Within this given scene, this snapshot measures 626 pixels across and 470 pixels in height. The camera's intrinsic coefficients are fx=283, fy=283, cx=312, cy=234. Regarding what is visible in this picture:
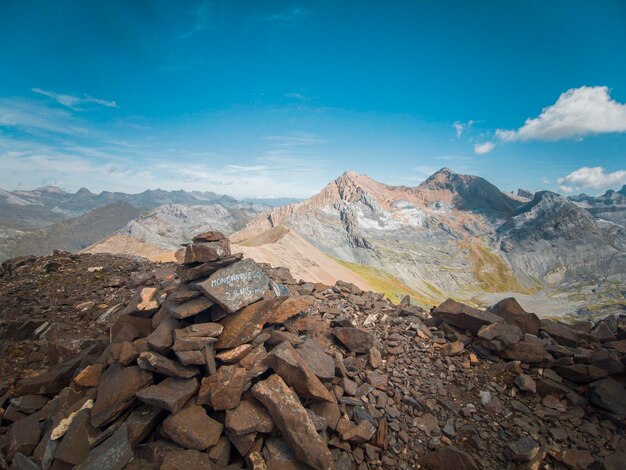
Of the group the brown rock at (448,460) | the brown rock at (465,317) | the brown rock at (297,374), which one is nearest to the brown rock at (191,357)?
the brown rock at (297,374)

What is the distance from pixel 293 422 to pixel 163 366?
399 centimetres

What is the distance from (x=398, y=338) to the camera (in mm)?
12422

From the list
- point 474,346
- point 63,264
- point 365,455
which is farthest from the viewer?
point 63,264

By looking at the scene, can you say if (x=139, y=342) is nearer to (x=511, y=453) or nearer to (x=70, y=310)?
(x=70, y=310)

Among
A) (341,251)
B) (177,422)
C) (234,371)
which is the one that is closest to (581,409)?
(234,371)

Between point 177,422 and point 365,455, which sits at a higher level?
point 177,422

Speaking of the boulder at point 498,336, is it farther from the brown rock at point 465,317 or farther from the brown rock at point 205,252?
the brown rock at point 205,252

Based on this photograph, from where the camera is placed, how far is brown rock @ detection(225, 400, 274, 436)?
7.22 m

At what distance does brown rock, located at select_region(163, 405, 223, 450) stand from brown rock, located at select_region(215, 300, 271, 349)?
199cm

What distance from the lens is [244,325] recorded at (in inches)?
370

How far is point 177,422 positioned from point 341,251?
185 metres

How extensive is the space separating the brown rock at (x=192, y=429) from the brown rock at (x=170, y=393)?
268 millimetres

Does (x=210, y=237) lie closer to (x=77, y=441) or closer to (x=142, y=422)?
(x=142, y=422)

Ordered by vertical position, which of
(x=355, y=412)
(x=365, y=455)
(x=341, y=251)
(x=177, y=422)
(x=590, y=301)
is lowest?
(x=590, y=301)
